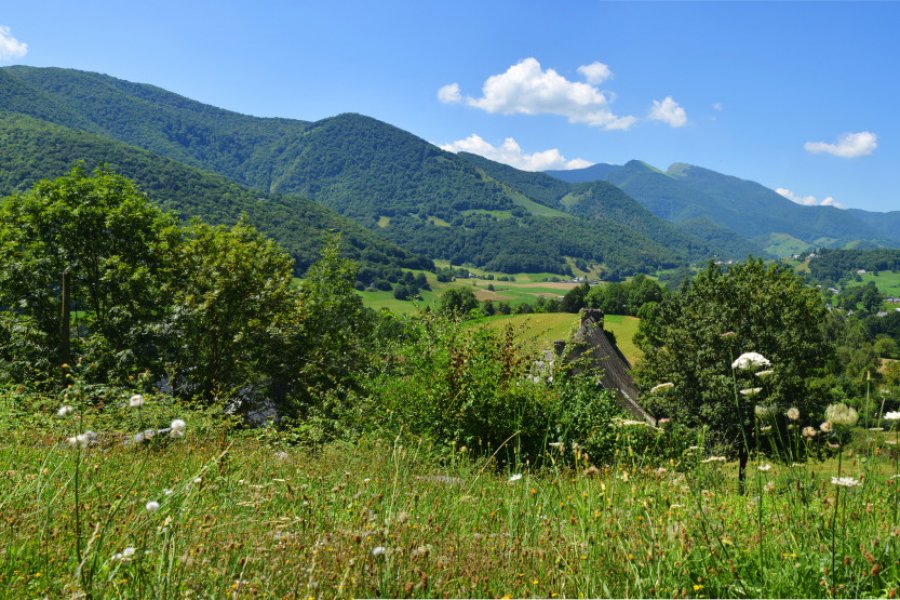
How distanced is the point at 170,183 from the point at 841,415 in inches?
5760

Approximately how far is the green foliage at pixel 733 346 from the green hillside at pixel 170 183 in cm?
7670

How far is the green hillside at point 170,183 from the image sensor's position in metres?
98.6

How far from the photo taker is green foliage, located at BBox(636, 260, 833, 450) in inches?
982

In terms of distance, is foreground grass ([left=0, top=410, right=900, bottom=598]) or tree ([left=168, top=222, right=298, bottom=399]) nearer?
foreground grass ([left=0, top=410, right=900, bottom=598])

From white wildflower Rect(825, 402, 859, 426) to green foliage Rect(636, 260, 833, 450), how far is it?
74.0 feet

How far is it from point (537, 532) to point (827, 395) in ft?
102

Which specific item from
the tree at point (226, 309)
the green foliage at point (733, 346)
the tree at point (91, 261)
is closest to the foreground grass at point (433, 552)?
the tree at point (226, 309)

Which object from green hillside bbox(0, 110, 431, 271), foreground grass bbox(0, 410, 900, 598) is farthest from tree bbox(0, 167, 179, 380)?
green hillside bbox(0, 110, 431, 271)

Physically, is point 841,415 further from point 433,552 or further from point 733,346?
point 733,346

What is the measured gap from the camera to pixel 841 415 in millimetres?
2797

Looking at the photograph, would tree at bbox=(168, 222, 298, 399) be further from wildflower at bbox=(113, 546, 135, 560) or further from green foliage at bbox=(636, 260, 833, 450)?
green foliage at bbox=(636, 260, 833, 450)

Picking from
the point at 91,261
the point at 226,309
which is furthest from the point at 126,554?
the point at 91,261

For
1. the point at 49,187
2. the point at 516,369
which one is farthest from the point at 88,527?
the point at 49,187

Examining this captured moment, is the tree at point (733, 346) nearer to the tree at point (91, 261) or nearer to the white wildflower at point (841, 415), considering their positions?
the tree at point (91, 261)
